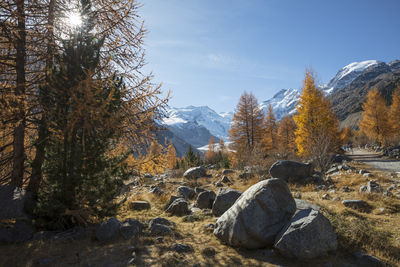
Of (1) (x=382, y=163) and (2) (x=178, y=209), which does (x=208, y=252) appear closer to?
(2) (x=178, y=209)

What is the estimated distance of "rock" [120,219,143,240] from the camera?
16.7ft

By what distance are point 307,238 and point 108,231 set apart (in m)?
4.28

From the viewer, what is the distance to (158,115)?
6.15 meters

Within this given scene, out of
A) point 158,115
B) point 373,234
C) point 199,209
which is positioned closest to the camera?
point 373,234

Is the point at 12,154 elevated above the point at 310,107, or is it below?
below

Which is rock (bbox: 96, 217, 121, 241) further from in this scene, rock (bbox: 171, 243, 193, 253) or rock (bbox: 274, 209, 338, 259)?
rock (bbox: 274, 209, 338, 259)

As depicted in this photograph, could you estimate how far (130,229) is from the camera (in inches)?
206

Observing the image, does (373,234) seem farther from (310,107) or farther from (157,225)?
(310,107)

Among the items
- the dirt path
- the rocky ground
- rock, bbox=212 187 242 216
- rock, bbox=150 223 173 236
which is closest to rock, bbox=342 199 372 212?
the rocky ground

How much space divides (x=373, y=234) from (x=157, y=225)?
495 cm

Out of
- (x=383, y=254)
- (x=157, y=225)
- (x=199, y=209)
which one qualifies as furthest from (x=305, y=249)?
(x=199, y=209)

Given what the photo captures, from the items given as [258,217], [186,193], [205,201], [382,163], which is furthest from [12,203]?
[382,163]

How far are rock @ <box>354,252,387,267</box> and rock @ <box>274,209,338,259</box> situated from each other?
0.43m

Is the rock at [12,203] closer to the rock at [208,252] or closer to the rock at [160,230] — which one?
the rock at [160,230]
